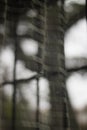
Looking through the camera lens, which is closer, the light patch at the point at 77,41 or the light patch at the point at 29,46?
the light patch at the point at 77,41

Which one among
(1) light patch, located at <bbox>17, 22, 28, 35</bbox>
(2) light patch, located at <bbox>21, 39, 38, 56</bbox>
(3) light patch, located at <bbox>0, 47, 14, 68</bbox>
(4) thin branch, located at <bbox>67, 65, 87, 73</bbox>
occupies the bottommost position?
(4) thin branch, located at <bbox>67, 65, 87, 73</bbox>

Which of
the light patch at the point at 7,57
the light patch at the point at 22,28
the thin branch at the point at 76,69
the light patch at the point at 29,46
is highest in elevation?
the light patch at the point at 22,28

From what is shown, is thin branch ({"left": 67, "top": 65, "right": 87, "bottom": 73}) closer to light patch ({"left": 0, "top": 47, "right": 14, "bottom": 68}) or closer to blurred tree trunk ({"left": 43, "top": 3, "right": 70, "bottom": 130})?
blurred tree trunk ({"left": 43, "top": 3, "right": 70, "bottom": 130})

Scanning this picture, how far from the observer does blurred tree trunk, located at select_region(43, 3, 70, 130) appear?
1.58 metres

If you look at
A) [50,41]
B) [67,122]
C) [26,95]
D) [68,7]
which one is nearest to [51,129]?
[67,122]

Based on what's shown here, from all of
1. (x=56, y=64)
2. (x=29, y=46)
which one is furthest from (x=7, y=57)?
(x=56, y=64)

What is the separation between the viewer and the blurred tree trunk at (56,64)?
158 centimetres

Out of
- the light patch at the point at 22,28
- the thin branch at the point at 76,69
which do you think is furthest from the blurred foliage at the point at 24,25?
the thin branch at the point at 76,69

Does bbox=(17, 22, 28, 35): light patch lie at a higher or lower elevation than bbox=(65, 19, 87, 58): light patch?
higher

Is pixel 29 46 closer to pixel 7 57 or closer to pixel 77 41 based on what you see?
pixel 7 57

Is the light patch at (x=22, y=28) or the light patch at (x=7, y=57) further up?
the light patch at (x=22, y=28)

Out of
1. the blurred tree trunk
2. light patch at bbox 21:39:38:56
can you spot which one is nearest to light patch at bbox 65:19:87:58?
the blurred tree trunk

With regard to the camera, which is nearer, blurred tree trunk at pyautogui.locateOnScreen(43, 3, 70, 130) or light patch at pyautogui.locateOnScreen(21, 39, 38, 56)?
blurred tree trunk at pyautogui.locateOnScreen(43, 3, 70, 130)

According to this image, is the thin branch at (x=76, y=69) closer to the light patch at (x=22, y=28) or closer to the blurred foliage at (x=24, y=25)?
the blurred foliage at (x=24, y=25)
